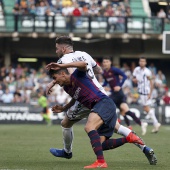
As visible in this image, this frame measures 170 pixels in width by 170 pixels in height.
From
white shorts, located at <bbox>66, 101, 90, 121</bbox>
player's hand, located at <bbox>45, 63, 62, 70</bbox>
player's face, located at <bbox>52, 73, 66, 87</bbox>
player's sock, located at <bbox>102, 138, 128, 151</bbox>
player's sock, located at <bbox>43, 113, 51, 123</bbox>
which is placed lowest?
player's sock, located at <bbox>43, 113, 51, 123</bbox>

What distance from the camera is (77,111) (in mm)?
11461

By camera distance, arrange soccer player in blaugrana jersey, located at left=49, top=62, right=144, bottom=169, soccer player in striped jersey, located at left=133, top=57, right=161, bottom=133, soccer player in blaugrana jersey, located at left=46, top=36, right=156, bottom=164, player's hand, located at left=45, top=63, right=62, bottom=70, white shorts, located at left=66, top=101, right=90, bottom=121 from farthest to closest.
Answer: soccer player in striped jersey, located at left=133, top=57, right=161, bottom=133 < white shorts, located at left=66, top=101, right=90, bottom=121 < soccer player in blaugrana jersey, located at left=46, top=36, right=156, bottom=164 < soccer player in blaugrana jersey, located at left=49, top=62, right=144, bottom=169 < player's hand, located at left=45, top=63, right=62, bottom=70

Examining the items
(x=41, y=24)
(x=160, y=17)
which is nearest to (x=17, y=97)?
(x=41, y=24)

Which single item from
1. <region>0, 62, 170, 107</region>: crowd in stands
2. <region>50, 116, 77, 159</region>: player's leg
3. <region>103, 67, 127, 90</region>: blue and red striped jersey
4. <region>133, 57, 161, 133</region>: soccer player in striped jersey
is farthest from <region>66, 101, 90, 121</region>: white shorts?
<region>0, 62, 170, 107</region>: crowd in stands

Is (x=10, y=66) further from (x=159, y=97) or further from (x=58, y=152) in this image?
(x=58, y=152)

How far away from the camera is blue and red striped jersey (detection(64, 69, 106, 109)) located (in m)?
10.7

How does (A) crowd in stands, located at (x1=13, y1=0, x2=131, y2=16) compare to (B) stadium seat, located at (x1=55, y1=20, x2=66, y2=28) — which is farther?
(A) crowd in stands, located at (x1=13, y1=0, x2=131, y2=16)


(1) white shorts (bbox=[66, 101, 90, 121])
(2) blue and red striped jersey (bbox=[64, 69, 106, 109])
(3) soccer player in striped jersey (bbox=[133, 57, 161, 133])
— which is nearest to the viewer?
(2) blue and red striped jersey (bbox=[64, 69, 106, 109])

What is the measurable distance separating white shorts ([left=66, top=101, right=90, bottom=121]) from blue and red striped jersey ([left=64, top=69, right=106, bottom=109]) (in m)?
0.50

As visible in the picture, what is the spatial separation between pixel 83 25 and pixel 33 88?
204 inches

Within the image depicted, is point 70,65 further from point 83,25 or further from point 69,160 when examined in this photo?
point 83,25

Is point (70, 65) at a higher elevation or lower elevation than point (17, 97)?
higher

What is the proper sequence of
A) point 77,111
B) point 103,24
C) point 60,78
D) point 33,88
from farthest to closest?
point 103,24
point 33,88
point 77,111
point 60,78

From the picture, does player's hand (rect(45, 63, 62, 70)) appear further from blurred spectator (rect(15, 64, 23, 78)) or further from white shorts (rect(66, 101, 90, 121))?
blurred spectator (rect(15, 64, 23, 78))
